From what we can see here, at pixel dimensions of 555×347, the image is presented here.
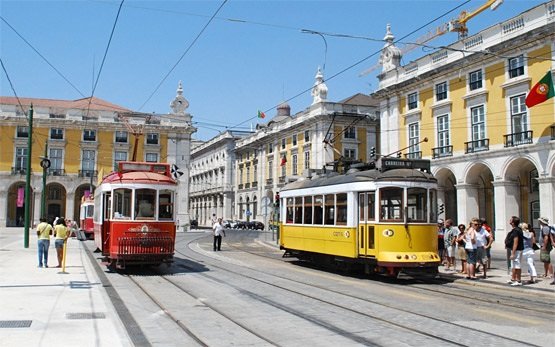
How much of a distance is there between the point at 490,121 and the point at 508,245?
21.8m

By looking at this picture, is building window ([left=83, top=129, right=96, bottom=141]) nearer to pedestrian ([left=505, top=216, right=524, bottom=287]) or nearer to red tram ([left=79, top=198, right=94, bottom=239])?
red tram ([left=79, top=198, right=94, bottom=239])

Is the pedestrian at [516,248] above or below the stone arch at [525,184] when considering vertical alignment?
below

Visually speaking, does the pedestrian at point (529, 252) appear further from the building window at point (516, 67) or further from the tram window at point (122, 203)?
the building window at point (516, 67)

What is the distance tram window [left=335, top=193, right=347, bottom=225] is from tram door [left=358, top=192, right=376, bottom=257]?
68 cm

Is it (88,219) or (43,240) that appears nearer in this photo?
(43,240)

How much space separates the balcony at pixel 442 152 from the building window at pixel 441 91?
11.6 feet

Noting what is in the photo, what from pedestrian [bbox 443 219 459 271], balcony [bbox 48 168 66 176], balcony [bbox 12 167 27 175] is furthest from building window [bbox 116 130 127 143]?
pedestrian [bbox 443 219 459 271]

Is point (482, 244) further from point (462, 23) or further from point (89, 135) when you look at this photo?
point (89, 135)

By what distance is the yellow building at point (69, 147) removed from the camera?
6488cm

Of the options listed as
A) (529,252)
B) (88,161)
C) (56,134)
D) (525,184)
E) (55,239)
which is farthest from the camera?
(88,161)

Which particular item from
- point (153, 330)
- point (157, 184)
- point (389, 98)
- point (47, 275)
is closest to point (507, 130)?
point (389, 98)

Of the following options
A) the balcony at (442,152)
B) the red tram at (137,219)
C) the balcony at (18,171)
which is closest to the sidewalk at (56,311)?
the red tram at (137,219)

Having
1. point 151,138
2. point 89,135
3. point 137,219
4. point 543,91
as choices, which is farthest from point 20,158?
point 543,91

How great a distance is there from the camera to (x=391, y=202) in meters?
15.4
